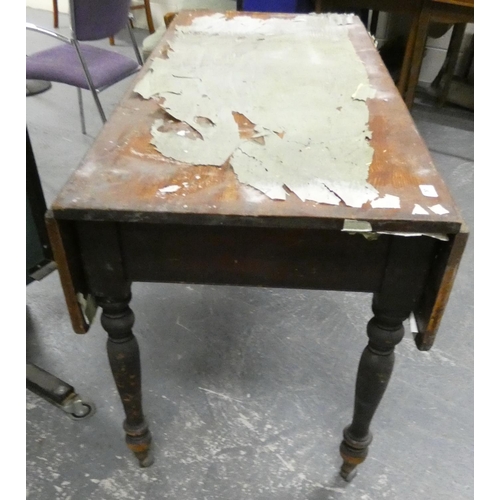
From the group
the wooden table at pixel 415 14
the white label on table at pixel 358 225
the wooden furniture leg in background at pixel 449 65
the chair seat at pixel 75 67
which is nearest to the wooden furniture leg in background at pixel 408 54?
the wooden table at pixel 415 14

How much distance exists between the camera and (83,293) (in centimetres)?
84

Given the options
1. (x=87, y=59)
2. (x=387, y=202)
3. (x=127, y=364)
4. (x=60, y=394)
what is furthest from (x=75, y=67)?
(x=387, y=202)

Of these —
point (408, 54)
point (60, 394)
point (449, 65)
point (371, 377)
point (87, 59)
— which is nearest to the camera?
point (371, 377)

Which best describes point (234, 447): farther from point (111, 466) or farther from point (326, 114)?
point (326, 114)

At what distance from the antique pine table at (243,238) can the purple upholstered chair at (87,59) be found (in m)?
1.12

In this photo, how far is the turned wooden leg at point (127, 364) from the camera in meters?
0.90

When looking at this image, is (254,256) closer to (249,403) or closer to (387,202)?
(387,202)

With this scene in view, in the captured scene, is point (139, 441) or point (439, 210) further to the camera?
point (139, 441)

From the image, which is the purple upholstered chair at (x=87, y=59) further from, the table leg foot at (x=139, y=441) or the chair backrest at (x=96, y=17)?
the table leg foot at (x=139, y=441)

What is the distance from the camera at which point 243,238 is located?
0.77 m

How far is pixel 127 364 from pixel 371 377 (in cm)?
46
